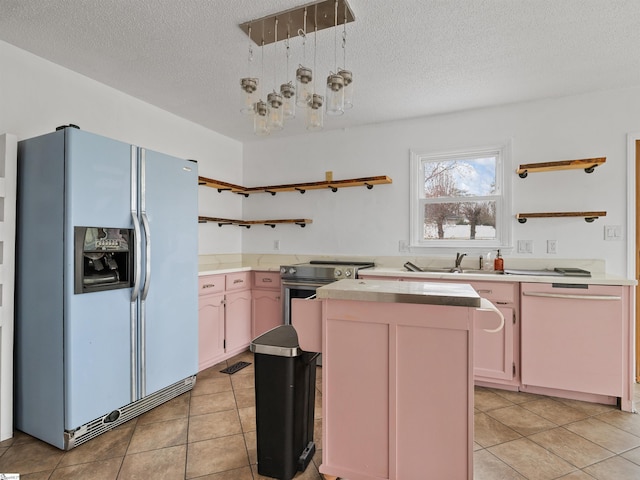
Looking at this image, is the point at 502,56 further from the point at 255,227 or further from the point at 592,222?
the point at 255,227

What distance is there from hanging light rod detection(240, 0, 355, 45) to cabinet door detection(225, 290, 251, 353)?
2273 mm

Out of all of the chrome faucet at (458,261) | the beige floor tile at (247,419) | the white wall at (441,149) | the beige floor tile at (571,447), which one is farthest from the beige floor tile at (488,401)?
the beige floor tile at (247,419)

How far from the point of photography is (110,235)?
224 centimetres

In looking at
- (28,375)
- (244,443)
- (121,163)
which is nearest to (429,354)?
(244,443)

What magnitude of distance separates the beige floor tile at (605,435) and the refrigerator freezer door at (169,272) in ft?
8.82

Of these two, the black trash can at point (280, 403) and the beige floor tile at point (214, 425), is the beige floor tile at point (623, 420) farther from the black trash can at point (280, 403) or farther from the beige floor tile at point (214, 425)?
the beige floor tile at point (214, 425)

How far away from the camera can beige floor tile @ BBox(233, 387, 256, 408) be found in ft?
8.61

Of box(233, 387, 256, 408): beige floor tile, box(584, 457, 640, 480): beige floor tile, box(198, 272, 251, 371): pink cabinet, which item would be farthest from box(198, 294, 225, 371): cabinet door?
box(584, 457, 640, 480): beige floor tile

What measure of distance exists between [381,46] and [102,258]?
222 centimetres

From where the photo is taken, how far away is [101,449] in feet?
6.74

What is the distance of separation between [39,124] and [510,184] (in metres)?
A: 3.75

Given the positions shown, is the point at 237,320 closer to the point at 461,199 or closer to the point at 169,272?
the point at 169,272

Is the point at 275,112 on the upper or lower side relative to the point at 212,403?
upper

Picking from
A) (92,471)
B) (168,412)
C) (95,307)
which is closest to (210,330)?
(168,412)
